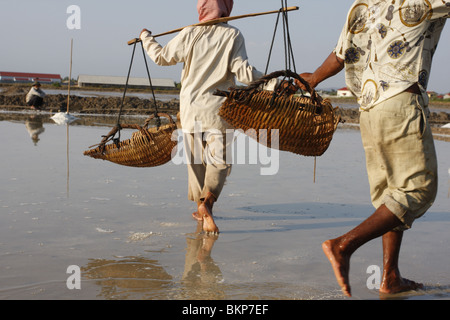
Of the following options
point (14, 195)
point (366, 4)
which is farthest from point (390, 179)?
point (14, 195)

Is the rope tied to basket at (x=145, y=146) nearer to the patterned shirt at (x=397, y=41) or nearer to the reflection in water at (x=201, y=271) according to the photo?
the reflection in water at (x=201, y=271)

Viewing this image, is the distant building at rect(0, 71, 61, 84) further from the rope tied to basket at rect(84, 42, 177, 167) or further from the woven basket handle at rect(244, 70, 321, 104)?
the woven basket handle at rect(244, 70, 321, 104)

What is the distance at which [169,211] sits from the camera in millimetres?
5137

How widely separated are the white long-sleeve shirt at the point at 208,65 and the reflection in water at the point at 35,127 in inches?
211

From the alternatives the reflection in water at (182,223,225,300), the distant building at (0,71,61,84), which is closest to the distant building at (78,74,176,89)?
the distant building at (0,71,61,84)

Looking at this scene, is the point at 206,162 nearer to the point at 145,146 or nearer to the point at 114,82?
the point at 145,146

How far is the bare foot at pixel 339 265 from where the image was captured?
295 cm

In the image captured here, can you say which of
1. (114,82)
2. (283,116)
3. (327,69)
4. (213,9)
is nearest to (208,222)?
(283,116)

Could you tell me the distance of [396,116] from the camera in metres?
2.97

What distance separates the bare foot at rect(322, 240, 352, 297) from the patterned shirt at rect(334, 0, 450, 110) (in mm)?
794

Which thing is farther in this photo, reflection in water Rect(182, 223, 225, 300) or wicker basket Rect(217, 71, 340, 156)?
wicker basket Rect(217, 71, 340, 156)

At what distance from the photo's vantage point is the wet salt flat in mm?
3230

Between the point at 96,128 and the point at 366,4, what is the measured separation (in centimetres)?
1066
